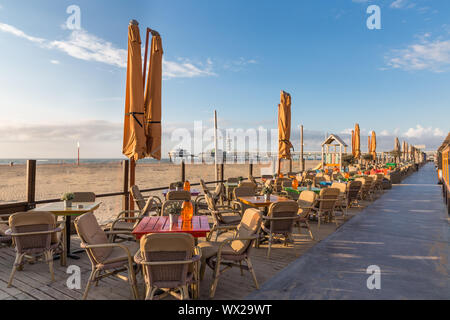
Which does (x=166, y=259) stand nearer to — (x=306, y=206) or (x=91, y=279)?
(x=91, y=279)

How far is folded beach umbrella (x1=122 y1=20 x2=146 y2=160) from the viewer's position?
4.70 metres

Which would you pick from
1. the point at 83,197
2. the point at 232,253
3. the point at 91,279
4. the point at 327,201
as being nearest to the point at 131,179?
the point at 83,197

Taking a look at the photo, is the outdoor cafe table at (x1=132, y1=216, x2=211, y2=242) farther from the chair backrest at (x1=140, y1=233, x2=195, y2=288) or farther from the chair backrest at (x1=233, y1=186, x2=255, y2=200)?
the chair backrest at (x1=233, y1=186, x2=255, y2=200)

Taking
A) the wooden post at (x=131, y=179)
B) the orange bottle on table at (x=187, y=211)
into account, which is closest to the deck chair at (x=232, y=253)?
the orange bottle on table at (x=187, y=211)

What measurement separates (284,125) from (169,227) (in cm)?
641

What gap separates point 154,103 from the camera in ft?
16.7

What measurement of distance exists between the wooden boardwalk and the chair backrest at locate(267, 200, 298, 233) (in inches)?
15.9

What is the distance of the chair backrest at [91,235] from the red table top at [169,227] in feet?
1.27

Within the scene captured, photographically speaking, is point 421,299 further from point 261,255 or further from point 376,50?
point 376,50

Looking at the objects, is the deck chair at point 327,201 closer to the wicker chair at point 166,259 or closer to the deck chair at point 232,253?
the deck chair at point 232,253

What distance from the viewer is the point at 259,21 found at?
582 inches

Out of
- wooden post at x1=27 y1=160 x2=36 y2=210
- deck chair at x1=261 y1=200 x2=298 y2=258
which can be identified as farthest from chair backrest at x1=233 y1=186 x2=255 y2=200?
wooden post at x1=27 y1=160 x2=36 y2=210

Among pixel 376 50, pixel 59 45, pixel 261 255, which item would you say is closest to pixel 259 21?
pixel 376 50

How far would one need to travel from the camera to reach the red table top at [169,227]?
2.91 metres
